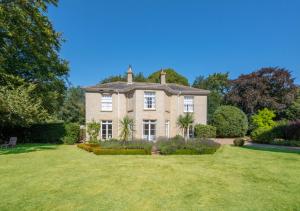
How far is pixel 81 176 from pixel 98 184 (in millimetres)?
1676

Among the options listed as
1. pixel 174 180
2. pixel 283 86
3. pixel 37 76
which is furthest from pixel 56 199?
pixel 283 86

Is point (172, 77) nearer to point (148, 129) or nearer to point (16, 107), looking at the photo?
point (148, 129)

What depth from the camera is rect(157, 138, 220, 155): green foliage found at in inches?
694

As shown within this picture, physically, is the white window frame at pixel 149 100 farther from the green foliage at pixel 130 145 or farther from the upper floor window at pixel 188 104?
the green foliage at pixel 130 145

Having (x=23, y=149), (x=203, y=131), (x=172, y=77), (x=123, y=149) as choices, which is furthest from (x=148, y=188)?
(x=172, y=77)

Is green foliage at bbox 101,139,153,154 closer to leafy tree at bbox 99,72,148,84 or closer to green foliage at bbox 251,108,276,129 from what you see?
green foliage at bbox 251,108,276,129

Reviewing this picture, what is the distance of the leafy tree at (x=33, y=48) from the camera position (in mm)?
19281

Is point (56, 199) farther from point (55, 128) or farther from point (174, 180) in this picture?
point (55, 128)

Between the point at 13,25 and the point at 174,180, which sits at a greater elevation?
the point at 13,25

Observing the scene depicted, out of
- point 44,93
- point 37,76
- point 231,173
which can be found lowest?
point 231,173

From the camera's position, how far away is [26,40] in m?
21.4

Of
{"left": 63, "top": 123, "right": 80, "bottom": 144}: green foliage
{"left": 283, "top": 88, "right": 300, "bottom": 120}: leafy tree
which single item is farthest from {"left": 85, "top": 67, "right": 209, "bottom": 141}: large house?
{"left": 283, "top": 88, "right": 300, "bottom": 120}: leafy tree

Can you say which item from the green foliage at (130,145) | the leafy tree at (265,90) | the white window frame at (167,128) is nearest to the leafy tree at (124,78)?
the leafy tree at (265,90)

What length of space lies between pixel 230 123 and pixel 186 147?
17284 millimetres
